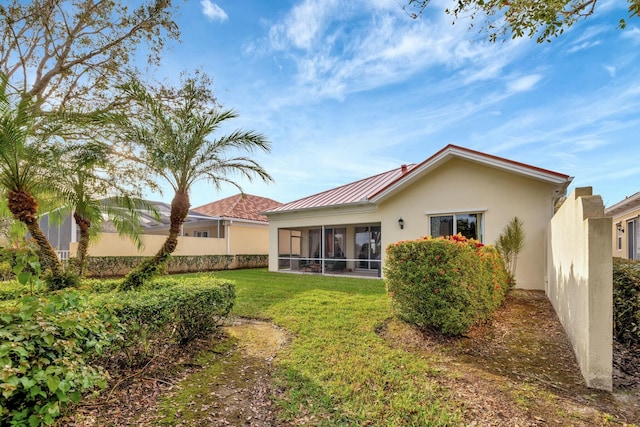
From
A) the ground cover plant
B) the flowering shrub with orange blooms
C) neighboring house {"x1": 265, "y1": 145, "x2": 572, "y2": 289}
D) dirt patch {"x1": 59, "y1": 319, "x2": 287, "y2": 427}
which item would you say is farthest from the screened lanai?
the ground cover plant

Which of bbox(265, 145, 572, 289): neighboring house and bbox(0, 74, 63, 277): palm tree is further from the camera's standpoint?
bbox(265, 145, 572, 289): neighboring house

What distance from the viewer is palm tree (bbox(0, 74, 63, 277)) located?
5.50 metres

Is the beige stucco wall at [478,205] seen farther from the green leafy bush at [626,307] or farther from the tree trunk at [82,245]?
the tree trunk at [82,245]

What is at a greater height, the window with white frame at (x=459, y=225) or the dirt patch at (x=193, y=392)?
the window with white frame at (x=459, y=225)

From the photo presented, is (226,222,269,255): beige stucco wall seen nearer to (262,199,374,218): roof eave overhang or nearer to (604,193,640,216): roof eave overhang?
(262,199,374,218): roof eave overhang

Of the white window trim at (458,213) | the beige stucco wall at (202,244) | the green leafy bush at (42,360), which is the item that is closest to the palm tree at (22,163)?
the green leafy bush at (42,360)

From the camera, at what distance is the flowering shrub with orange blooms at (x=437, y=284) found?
18.0 feet

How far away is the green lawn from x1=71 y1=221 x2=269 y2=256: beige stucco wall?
12.0 metres

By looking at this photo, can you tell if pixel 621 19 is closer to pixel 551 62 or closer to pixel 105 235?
pixel 551 62

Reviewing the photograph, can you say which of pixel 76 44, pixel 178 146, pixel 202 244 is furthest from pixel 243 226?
pixel 178 146

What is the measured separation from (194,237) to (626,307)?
2047 centimetres

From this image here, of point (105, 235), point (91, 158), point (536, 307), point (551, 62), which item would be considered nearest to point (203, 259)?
point (105, 235)

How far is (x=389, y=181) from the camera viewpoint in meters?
16.0

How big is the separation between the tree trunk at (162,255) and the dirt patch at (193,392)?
2021 mm
